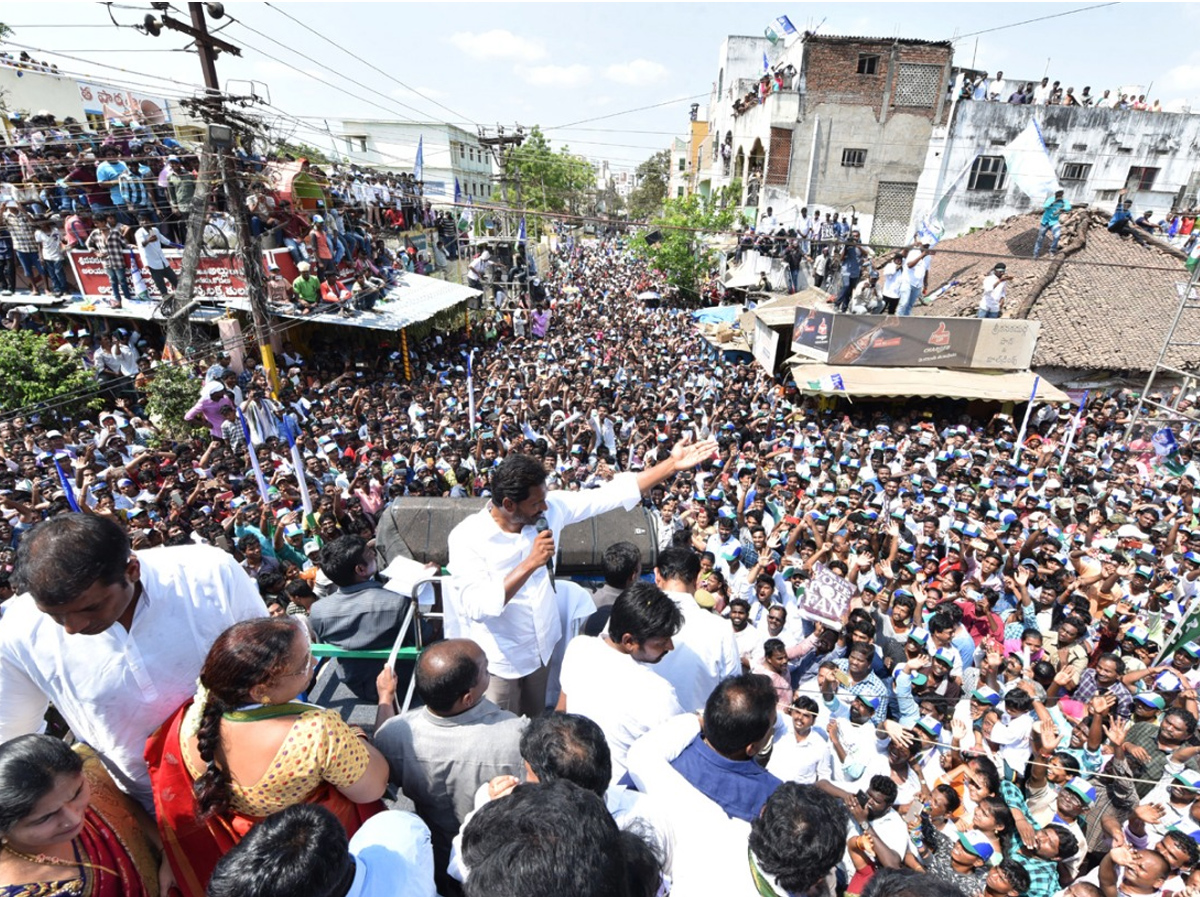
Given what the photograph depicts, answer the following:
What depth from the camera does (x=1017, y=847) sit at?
3117 mm

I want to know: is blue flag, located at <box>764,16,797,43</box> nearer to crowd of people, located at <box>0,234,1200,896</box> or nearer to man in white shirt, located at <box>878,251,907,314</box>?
man in white shirt, located at <box>878,251,907,314</box>

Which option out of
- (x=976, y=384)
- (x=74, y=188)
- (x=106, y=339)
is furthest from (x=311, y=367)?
(x=976, y=384)

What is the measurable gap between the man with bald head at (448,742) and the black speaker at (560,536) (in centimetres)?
223

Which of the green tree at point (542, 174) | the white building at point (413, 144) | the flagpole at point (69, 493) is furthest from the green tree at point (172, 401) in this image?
the green tree at point (542, 174)

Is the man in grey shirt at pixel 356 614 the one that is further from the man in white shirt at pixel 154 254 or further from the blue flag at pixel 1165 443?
the blue flag at pixel 1165 443

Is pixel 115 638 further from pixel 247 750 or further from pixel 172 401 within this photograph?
pixel 172 401

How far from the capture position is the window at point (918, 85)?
2127 centimetres

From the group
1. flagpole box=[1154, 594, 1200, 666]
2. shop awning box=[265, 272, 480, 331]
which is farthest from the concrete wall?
flagpole box=[1154, 594, 1200, 666]

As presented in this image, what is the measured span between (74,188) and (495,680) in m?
16.4

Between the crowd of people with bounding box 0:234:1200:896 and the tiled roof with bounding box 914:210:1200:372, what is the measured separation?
20.8 feet

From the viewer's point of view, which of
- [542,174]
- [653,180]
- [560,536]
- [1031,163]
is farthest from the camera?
[653,180]

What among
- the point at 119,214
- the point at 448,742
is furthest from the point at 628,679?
the point at 119,214

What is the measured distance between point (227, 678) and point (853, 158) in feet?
85.0

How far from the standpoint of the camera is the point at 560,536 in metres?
4.34
